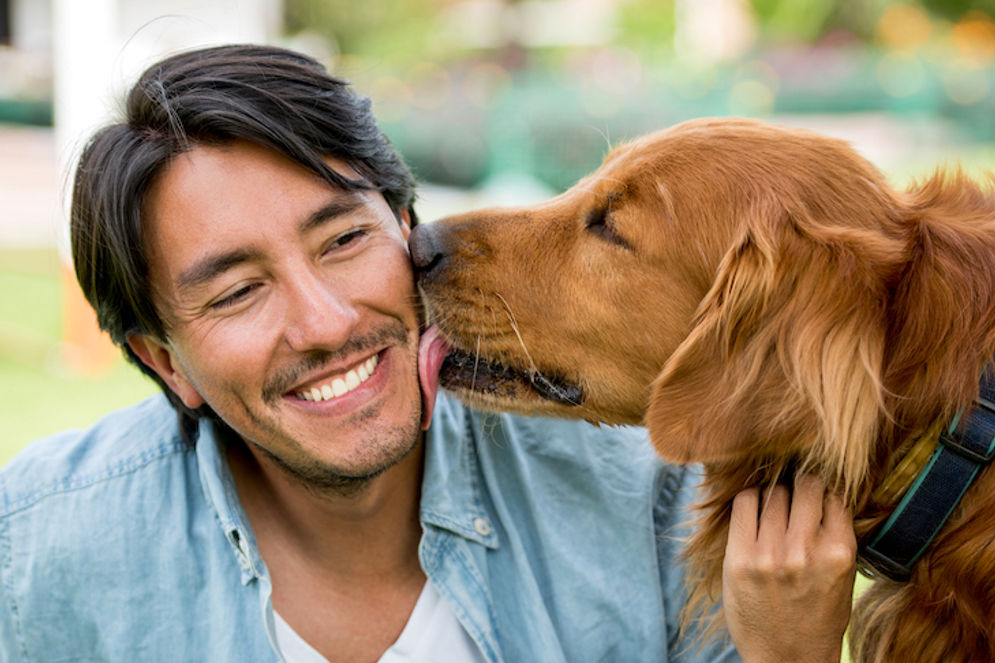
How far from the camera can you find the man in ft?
8.04

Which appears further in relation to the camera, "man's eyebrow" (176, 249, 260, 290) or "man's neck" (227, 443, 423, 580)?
"man's neck" (227, 443, 423, 580)

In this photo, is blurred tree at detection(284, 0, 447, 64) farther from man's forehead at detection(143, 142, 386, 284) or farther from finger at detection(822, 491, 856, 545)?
finger at detection(822, 491, 856, 545)

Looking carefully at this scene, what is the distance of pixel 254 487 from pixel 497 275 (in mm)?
957

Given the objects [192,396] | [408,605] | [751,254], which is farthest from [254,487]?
[751,254]

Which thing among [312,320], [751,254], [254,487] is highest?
[751,254]

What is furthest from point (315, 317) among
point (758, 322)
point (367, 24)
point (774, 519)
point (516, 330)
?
point (367, 24)

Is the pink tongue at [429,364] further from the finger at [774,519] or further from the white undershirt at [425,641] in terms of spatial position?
the finger at [774,519]

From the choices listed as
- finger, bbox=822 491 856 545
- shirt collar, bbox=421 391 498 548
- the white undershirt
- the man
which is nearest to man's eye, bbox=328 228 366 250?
the man

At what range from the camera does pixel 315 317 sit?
93.5 inches

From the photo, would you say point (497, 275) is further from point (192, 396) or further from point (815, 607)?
point (815, 607)

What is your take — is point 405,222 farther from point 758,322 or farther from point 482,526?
point 758,322

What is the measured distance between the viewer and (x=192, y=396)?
8.83ft

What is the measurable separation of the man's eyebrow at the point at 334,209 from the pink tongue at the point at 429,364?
0.39 meters

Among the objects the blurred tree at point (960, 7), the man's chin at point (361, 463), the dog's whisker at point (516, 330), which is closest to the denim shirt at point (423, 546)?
the man's chin at point (361, 463)
